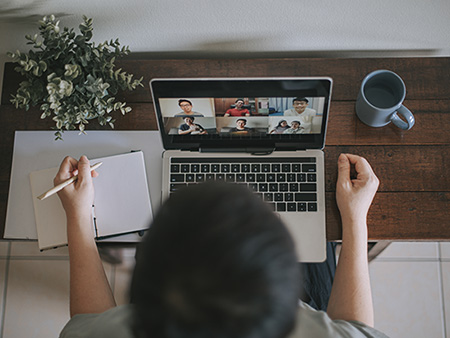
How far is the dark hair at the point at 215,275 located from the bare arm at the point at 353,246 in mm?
447

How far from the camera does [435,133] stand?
3.29ft

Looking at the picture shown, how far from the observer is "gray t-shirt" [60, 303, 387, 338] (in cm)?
70

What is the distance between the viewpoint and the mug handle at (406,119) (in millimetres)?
909

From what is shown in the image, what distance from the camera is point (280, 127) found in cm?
92

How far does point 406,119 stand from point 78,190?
778mm

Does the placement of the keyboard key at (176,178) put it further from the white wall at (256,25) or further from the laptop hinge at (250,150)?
the white wall at (256,25)

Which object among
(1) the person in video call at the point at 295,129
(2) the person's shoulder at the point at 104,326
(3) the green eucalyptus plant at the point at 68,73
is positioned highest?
(3) the green eucalyptus plant at the point at 68,73

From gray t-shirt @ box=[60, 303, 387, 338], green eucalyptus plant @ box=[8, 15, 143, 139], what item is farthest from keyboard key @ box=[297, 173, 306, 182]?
green eucalyptus plant @ box=[8, 15, 143, 139]

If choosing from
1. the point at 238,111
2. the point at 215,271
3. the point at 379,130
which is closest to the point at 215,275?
the point at 215,271

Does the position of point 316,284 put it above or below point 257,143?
below

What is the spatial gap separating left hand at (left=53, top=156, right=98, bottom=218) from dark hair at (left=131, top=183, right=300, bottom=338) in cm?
52

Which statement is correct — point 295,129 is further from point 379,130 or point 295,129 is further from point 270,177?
point 379,130

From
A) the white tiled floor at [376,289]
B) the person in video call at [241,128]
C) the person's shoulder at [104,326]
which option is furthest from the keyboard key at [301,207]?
the white tiled floor at [376,289]

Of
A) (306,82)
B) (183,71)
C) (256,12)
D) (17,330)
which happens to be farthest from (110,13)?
(17,330)
